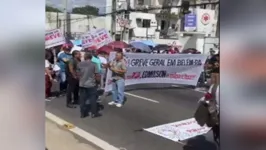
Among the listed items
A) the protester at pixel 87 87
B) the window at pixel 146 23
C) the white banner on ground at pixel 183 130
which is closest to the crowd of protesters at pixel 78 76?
the protester at pixel 87 87

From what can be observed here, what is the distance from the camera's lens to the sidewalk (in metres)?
1.04

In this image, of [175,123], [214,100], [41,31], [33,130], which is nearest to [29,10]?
[41,31]

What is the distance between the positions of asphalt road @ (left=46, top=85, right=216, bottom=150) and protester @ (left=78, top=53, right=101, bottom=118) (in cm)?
5

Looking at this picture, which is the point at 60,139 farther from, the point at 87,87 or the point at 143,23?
the point at 143,23

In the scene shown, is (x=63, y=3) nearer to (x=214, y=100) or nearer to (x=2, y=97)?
(x=2, y=97)

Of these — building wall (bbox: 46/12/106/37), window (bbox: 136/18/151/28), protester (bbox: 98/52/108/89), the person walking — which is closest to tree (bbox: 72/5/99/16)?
building wall (bbox: 46/12/106/37)

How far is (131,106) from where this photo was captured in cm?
194

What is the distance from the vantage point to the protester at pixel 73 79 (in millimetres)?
1310

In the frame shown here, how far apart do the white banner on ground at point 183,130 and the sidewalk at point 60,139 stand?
0.51 m

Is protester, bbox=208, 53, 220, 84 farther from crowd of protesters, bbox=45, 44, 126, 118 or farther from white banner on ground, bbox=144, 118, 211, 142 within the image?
crowd of protesters, bbox=45, 44, 126, 118

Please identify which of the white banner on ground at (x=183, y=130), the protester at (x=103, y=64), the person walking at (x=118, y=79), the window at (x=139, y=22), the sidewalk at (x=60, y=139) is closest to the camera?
the sidewalk at (x=60, y=139)

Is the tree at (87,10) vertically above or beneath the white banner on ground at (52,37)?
above

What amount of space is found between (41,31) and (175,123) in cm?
105

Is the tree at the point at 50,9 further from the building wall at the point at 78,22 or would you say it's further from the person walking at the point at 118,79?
the person walking at the point at 118,79
